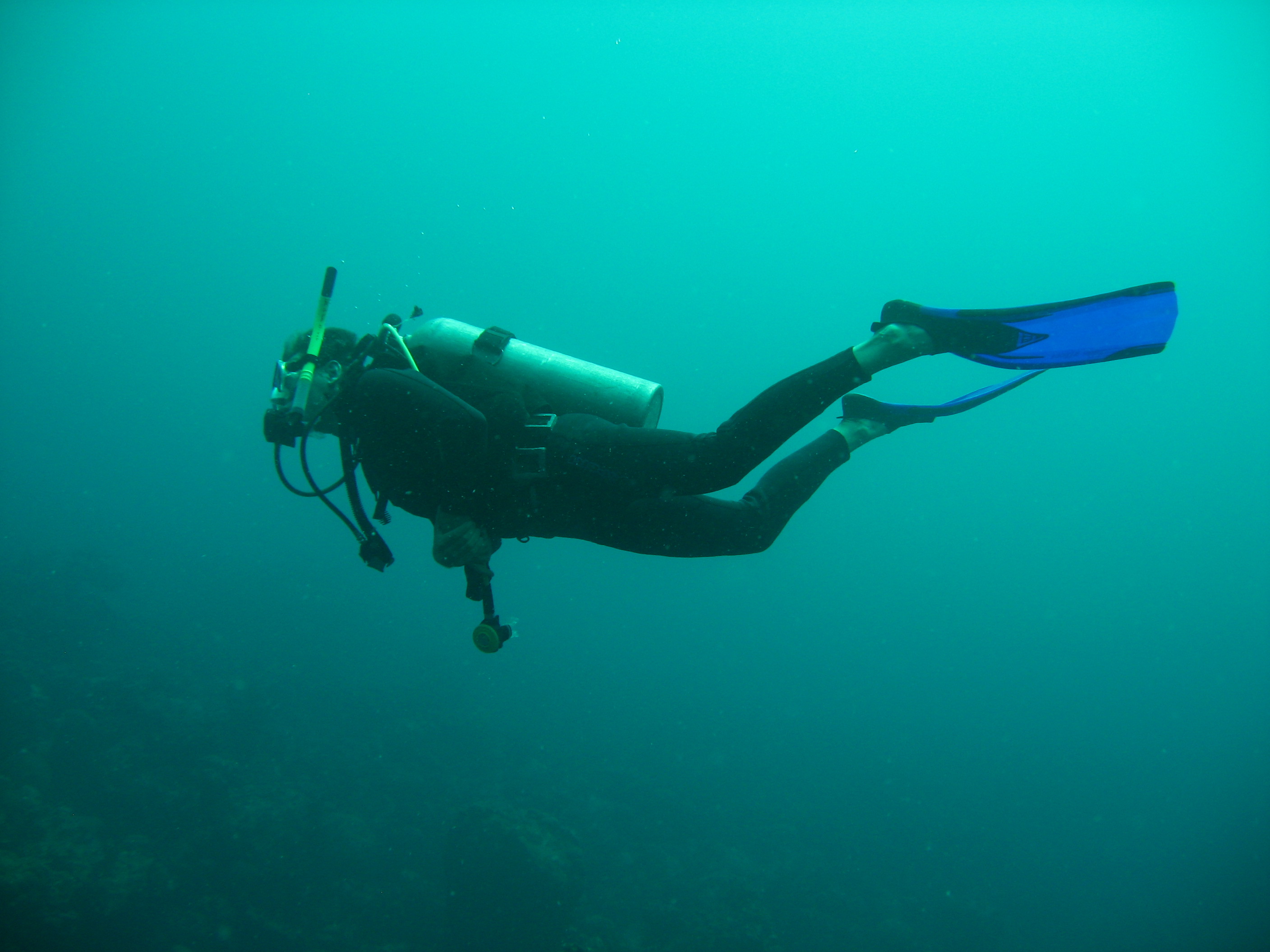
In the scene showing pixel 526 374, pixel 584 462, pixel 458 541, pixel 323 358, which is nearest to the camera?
pixel 458 541

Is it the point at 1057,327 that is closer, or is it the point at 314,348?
the point at 314,348

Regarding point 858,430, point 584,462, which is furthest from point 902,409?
point 584,462

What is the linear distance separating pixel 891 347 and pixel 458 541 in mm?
2252

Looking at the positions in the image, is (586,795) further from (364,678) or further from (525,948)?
(364,678)

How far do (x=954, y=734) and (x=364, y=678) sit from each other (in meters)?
38.6

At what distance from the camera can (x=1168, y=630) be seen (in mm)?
71500

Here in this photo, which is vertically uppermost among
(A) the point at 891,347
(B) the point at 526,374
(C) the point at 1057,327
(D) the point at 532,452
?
(C) the point at 1057,327

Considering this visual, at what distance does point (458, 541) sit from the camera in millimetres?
2791

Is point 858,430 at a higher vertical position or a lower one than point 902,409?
lower

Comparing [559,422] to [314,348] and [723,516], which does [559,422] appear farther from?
[314,348]

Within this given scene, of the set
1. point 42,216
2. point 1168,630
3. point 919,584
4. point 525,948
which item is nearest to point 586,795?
point 525,948

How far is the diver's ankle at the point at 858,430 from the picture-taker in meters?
3.59

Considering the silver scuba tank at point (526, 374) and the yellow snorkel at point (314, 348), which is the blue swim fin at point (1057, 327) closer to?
the silver scuba tank at point (526, 374)

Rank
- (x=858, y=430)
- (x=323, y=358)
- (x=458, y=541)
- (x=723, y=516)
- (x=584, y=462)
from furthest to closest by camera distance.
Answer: (x=858, y=430), (x=723, y=516), (x=323, y=358), (x=584, y=462), (x=458, y=541)
